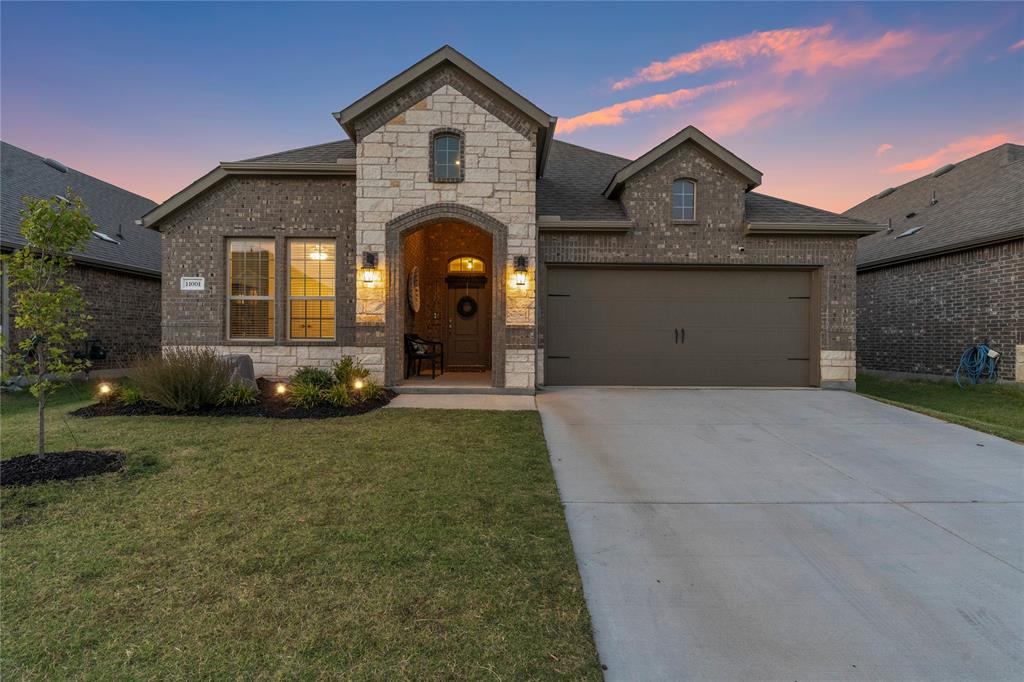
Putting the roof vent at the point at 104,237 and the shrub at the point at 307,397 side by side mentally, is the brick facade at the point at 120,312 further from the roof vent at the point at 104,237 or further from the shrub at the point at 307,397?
the shrub at the point at 307,397

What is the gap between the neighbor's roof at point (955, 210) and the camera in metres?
10.3

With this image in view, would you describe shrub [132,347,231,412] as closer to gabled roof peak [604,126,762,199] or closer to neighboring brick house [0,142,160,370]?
neighboring brick house [0,142,160,370]

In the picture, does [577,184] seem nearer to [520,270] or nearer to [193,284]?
[520,270]

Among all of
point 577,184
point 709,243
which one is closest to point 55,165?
point 577,184

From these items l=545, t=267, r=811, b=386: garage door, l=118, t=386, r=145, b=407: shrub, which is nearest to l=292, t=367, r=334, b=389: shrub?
l=118, t=386, r=145, b=407: shrub

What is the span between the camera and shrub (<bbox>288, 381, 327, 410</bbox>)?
6824 millimetres

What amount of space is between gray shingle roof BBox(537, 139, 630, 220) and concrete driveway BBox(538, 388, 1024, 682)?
5511 millimetres

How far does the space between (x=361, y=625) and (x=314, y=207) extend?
8646 mm

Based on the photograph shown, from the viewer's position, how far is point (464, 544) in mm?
2742

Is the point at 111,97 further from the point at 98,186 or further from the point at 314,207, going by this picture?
the point at 314,207

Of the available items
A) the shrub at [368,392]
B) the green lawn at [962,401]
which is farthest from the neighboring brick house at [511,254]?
the green lawn at [962,401]

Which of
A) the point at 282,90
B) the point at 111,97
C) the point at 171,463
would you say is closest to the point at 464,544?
the point at 171,463

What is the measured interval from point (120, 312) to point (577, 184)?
13085 mm

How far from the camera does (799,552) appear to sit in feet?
9.23
